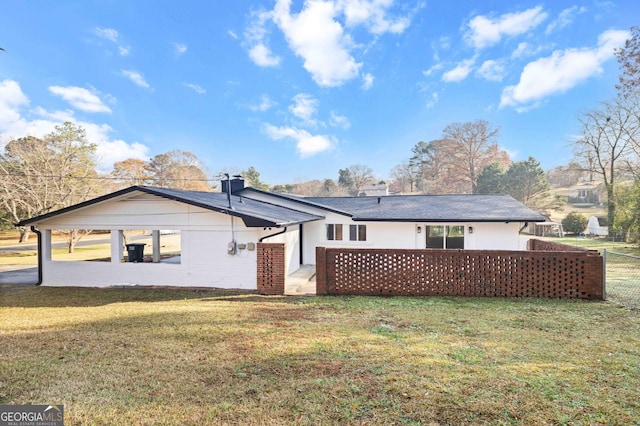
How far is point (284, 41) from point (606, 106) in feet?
96.3

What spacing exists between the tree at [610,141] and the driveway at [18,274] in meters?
39.1

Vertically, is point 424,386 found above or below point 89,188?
below

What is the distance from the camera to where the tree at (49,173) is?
23406 millimetres

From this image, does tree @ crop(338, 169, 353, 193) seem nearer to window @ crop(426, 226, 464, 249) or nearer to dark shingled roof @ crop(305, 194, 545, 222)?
dark shingled roof @ crop(305, 194, 545, 222)

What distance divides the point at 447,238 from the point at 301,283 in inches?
369

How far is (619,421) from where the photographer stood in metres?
2.88

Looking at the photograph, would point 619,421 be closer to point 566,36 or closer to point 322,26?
point 322,26

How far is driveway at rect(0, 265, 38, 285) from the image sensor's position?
11.8m

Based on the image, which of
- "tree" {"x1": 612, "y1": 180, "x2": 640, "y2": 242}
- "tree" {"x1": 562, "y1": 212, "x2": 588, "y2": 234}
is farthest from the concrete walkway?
"tree" {"x1": 562, "y1": 212, "x2": 588, "y2": 234}

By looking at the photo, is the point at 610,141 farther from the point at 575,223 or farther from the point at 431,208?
the point at 431,208

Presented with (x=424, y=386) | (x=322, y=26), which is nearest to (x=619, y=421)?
(x=424, y=386)

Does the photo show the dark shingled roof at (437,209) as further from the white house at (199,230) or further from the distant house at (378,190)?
the distant house at (378,190)

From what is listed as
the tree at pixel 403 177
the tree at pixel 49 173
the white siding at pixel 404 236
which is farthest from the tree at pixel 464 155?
the tree at pixel 49 173

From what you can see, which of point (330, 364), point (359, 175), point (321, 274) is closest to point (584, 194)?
point (359, 175)
